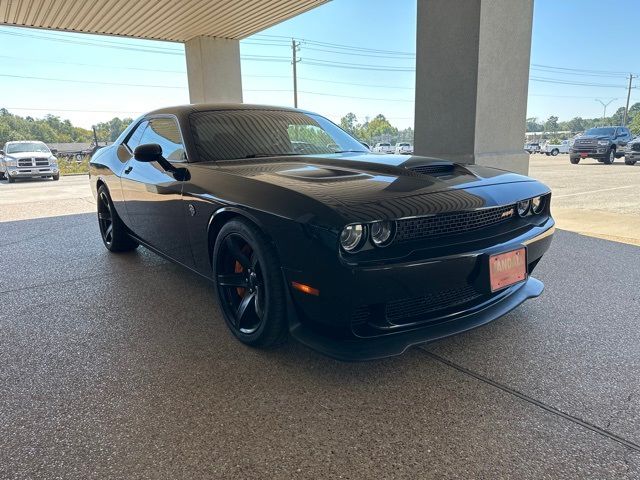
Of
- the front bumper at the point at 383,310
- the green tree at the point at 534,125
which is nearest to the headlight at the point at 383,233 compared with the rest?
the front bumper at the point at 383,310

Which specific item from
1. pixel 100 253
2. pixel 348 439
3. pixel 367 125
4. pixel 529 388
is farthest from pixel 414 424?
pixel 367 125

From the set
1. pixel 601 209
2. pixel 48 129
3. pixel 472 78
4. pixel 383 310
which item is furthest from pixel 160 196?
pixel 48 129

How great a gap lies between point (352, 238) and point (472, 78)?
13.0 ft

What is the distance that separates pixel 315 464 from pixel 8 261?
4177 millimetres

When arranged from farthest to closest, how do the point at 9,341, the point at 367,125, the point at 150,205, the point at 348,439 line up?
the point at 367,125 → the point at 150,205 → the point at 9,341 → the point at 348,439

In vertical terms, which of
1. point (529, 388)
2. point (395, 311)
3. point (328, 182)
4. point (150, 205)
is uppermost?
point (328, 182)

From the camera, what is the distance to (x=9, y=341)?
2521 millimetres

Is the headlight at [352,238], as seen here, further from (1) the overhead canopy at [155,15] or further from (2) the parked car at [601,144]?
(2) the parked car at [601,144]

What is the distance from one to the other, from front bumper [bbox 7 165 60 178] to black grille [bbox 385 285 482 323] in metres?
18.0

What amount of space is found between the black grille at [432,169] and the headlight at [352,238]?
704mm

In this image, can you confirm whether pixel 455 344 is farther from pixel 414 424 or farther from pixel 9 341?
pixel 9 341

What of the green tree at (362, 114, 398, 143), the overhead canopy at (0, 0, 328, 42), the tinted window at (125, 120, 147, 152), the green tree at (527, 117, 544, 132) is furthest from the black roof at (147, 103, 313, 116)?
the green tree at (527, 117, 544, 132)

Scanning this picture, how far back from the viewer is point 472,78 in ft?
16.3

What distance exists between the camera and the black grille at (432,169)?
2372mm
